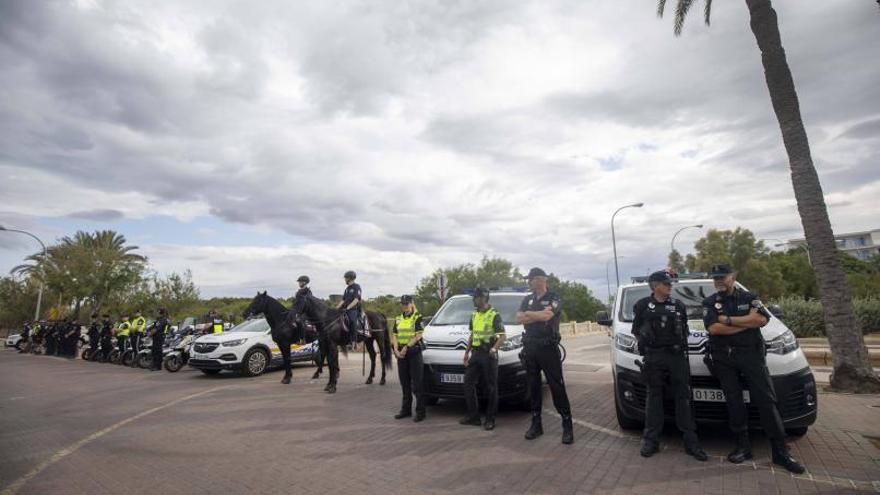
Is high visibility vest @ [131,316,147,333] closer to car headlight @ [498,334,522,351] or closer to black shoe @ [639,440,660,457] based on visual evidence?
car headlight @ [498,334,522,351]

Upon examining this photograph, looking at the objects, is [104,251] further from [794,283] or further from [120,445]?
[794,283]

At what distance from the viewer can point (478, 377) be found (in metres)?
6.41

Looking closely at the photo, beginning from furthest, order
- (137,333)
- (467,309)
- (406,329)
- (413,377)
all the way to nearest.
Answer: (137,333)
(467,309)
(406,329)
(413,377)

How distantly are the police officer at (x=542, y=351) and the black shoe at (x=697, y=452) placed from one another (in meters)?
1.24

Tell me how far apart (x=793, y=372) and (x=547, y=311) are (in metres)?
2.61

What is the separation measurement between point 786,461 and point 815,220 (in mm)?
6193

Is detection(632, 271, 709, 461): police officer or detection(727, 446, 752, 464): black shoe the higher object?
detection(632, 271, 709, 461): police officer

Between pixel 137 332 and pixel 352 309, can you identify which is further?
pixel 137 332

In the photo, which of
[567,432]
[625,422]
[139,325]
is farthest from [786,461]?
[139,325]

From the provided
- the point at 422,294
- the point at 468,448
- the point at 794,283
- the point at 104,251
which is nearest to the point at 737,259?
the point at 794,283

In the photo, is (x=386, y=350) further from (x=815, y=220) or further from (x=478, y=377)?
(x=815, y=220)

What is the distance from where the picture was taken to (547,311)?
18.2 ft

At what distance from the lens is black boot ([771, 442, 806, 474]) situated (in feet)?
14.2

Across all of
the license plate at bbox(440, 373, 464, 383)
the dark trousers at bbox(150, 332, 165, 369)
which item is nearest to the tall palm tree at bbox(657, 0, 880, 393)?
the license plate at bbox(440, 373, 464, 383)
